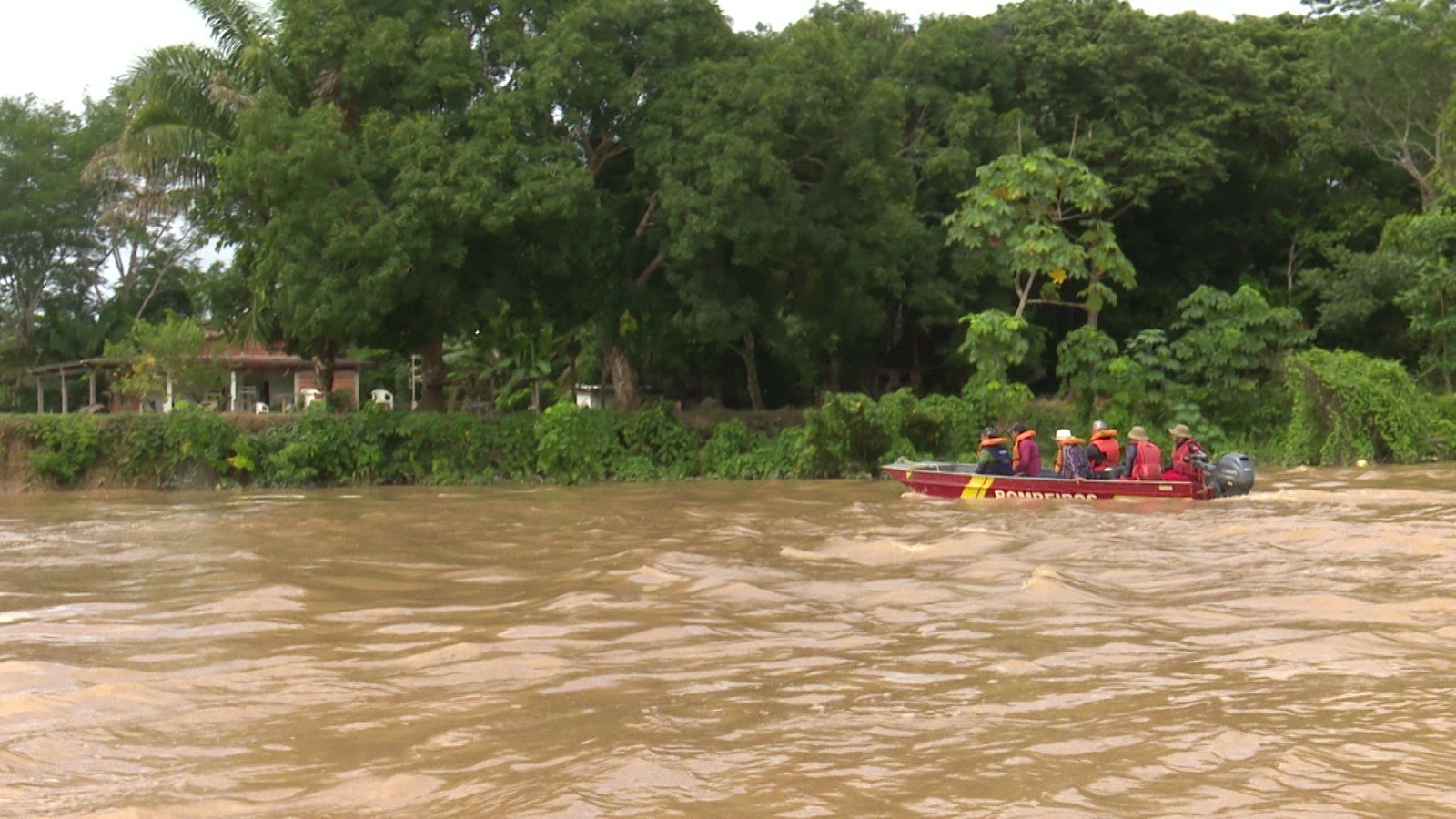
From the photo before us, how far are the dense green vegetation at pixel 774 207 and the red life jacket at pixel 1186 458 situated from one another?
7522 millimetres

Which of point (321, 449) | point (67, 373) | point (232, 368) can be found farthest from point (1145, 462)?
point (67, 373)

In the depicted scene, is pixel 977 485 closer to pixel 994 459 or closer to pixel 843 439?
pixel 994 459

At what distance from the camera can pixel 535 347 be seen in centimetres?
3438

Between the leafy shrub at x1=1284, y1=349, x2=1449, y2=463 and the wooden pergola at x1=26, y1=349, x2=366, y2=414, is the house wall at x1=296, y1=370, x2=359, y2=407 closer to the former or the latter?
the wooden pergola at x1=26, y1=349, x2=366, y2=414

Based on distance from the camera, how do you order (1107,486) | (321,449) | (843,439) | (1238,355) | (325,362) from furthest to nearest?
(1238,355) < (325,362) < (843,439) < (321,449) < (1107,486)

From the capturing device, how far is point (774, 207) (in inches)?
969

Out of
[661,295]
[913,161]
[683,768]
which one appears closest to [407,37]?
[661,295]

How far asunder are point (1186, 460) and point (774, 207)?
9.18 metres

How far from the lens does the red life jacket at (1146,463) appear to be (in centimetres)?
1769

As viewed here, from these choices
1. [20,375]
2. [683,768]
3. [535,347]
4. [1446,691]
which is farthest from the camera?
[20,375]

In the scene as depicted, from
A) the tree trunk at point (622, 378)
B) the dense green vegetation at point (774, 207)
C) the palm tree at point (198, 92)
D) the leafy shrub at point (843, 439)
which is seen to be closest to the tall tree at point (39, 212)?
the dense green vegetation at point (774, 207)

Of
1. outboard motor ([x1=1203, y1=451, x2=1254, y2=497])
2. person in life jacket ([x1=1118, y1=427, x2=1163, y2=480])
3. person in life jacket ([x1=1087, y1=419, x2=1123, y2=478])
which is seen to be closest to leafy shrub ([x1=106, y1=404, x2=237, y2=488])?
person in life jacket ([x1=1087, y1=419, x2=1123, y2=478])

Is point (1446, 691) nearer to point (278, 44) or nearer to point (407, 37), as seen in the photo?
point (407, 37)

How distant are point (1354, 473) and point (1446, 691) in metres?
16.7
